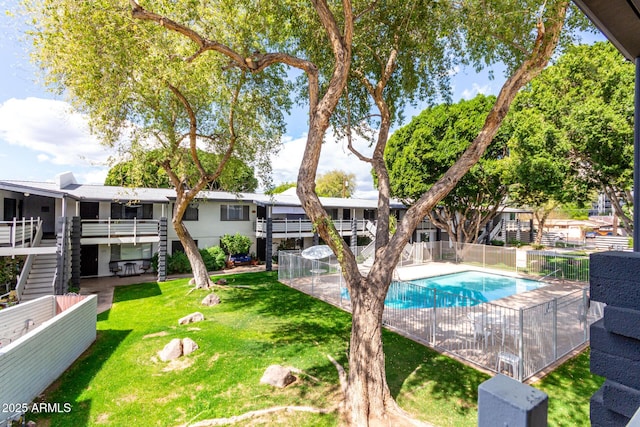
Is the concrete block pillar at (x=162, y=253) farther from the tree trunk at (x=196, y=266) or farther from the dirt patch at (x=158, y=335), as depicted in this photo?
the dirt patch at (x=158, y=335)

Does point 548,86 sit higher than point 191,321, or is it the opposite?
point 548,86

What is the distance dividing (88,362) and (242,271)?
12.4m

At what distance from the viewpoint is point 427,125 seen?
71.6ft

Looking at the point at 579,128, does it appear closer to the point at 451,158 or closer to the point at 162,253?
→ the point at 451,158

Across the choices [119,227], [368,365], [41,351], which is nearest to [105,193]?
[119,227]

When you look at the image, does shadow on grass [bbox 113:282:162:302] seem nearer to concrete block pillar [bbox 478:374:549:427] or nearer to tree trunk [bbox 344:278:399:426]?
tree trunk [bbox 344:278:399:426]

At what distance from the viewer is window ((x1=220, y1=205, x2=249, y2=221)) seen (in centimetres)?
2252

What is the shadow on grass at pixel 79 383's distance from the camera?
577 centimetres

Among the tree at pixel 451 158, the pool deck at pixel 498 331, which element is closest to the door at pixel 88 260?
the pool deck at pixel 498 331

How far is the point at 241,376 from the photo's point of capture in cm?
714

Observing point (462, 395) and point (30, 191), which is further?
point (30, 191)

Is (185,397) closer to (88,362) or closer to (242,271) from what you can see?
(88,362)

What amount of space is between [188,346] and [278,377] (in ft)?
Result: 9.89

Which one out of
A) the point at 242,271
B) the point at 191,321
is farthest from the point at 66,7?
the point at 242,271
